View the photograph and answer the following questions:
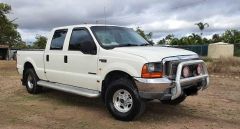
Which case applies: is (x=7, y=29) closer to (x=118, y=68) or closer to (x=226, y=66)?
(x=226, y=66)

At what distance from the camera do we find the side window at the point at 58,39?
9.11m

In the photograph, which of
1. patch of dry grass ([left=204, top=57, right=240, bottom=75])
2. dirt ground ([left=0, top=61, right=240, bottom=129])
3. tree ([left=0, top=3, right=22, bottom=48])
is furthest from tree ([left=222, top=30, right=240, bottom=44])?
dirt ground ([left=0, top=61, right=240, bottom=129])

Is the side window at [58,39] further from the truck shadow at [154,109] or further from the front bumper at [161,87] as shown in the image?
the front bumper at [161,87]

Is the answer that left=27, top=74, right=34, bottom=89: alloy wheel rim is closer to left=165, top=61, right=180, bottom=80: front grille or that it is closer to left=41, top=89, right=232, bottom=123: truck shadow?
left=41, top=89, right=232, bottom=123: truck shadow

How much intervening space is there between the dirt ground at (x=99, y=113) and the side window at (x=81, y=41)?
134 centimetres

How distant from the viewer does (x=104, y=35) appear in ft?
27.1

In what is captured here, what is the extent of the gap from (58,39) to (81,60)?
4.45 feet

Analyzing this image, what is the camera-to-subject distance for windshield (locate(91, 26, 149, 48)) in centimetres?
804

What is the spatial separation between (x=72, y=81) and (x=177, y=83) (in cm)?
267

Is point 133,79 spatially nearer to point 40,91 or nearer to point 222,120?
point 222,120

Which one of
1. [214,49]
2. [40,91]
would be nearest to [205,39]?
[214,49]

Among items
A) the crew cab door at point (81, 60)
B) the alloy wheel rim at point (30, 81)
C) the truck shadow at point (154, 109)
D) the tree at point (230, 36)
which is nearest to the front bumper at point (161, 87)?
the truck shadow at point (154, 109)

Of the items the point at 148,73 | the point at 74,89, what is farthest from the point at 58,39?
the point at 148,73

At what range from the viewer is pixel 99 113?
26.7 ft
